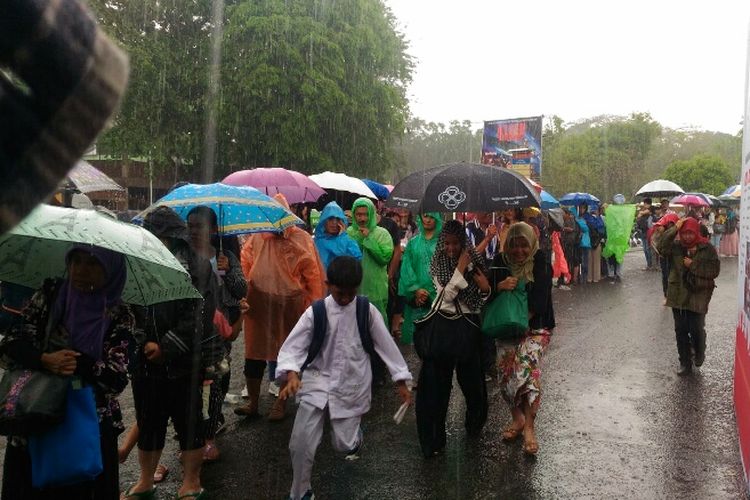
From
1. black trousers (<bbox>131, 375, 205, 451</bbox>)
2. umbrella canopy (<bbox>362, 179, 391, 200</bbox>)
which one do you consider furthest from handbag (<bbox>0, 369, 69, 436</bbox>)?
umbrella canopy (<bbox>362, 179, 391, 200</bbox>)

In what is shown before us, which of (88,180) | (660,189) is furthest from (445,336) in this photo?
(660,189)

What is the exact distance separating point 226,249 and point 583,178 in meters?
35.7

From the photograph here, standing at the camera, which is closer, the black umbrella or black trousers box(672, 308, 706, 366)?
the black umbrella

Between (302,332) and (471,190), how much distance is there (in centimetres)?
190

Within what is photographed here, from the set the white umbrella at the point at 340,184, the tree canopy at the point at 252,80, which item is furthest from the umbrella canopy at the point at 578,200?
the tree canopy at the point at 252,80

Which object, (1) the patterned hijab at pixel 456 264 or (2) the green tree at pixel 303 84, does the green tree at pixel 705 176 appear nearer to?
(2) the green tree at pixel 303 84

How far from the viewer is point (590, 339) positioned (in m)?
9.28

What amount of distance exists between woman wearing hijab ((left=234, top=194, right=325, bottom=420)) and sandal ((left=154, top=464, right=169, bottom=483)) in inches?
48.4

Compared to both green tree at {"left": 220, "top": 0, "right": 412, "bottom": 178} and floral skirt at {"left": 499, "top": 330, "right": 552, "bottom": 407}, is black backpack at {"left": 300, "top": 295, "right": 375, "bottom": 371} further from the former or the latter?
green tree at {"left": 220, "top": 0, "right": 412, "bottom": 178}

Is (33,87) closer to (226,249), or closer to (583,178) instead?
(226,249)

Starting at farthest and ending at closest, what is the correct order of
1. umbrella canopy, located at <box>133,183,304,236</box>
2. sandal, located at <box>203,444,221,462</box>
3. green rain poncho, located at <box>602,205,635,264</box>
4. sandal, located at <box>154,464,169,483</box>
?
green rain poncho, located at <box>602,205,635,264</box>, umbrella canopy, located at <box>133,183,304,236</box>, sandal, located at <box>203,444,221,462</box>, sandal, located at <box>154,464,169,483</box>

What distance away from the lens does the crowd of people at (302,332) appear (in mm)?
3107

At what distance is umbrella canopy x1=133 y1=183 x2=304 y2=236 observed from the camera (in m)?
4.90

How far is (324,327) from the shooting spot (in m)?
3.93
